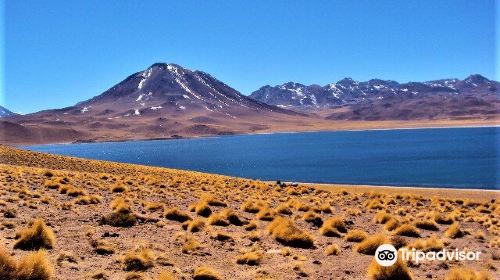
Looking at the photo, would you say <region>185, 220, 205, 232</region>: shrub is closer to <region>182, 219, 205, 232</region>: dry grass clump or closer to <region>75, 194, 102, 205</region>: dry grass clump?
<region>182, 219, 205, 232</region>: dry grass clump

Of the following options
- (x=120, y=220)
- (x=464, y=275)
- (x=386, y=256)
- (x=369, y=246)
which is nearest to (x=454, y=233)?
(x=369, y=246)

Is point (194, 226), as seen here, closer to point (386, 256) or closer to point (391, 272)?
point (386, 256)

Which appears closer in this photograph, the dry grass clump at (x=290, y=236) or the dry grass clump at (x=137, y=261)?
the dry grass clump at (x=137, y=261)

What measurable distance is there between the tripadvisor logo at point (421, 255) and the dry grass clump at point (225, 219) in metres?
6.37

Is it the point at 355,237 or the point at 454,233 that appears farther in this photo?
the point at 454,233

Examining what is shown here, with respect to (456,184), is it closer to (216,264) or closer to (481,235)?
(481,235)

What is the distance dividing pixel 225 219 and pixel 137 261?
697 centimetres

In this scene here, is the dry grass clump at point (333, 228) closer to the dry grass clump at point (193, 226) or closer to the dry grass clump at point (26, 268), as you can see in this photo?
the dry grass clump at point (193, 226)

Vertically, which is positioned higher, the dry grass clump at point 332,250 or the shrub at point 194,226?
the shrub at point 194,226

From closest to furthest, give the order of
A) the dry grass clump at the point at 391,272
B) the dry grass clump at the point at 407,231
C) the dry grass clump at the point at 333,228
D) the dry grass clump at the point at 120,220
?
the dry grass clump at the point at 391,272 → the dry grass clump at the point at 120,220 → the dry grass clump at the point at 333,228 → the dry grass clump at the point at 407,231

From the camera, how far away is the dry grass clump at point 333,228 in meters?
16.1

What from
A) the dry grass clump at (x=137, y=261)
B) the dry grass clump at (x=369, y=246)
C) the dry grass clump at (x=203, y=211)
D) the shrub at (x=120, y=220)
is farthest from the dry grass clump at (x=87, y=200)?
the dry grass clump at (x=369, y=246)

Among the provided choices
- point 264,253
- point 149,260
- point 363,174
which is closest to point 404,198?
point 264,253

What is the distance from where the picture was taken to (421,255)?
41.7 feet
